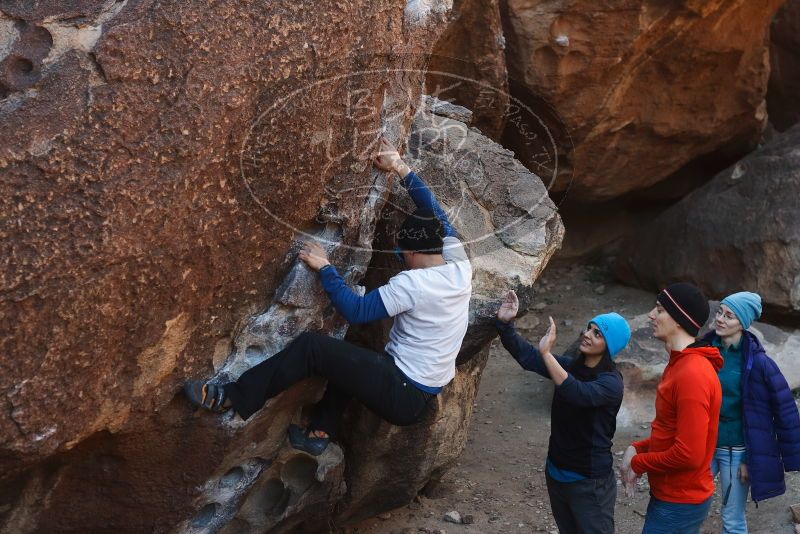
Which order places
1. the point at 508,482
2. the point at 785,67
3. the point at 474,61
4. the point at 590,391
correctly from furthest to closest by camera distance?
the point at 785,67, the point at 474,61, the point at 508,482, the point at 590,391

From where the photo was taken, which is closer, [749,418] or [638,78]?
[749,418]

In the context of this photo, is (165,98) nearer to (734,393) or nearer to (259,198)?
(259,198)

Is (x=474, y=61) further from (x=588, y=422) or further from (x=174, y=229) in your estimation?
(x=174, y=229)

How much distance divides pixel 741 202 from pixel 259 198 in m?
4.86

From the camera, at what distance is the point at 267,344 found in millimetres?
3533

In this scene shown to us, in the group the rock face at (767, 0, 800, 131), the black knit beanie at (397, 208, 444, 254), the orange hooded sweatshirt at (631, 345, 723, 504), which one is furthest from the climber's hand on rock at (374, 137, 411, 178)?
the rock face at (767, 0, 800, 131)

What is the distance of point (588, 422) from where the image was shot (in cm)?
342

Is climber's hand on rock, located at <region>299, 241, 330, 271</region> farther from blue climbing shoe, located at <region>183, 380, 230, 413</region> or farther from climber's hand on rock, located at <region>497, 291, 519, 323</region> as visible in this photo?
climber's hand on rock, located at <region>497, 291, 519, 323</region>

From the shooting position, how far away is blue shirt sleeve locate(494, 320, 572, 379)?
3588mm

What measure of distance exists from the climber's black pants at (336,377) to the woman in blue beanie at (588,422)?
0.53 meters

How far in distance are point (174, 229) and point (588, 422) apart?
5.09 ft

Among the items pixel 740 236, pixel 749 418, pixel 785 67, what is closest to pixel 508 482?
pixel 749 418

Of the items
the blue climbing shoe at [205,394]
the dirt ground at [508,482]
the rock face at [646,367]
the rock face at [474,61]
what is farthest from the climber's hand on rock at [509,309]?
the rock face at [474,61]

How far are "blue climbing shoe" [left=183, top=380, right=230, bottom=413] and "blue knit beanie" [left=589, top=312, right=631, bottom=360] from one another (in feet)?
4.33
